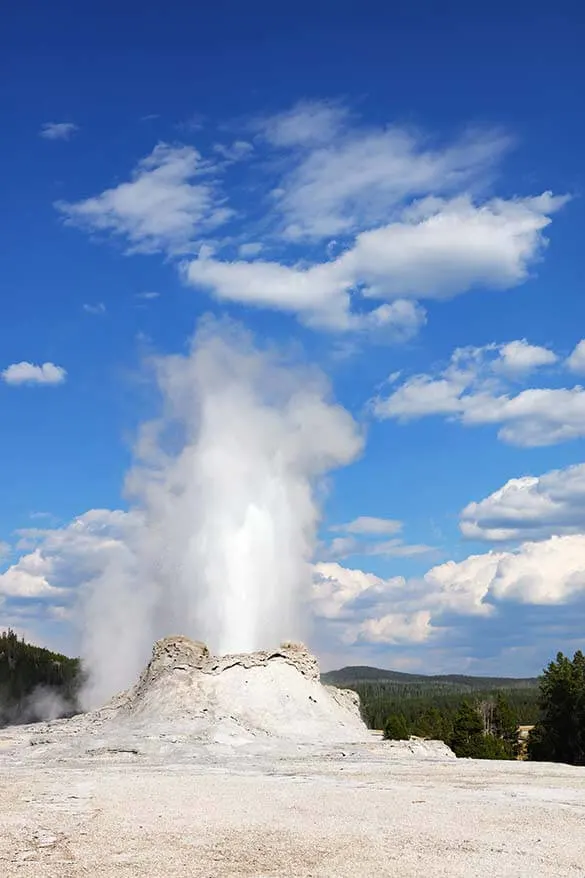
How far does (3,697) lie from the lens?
104500 millimetres

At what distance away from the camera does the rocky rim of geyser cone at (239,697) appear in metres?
43.8

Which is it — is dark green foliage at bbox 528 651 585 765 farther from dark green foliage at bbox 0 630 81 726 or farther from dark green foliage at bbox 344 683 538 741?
dark green foliage at bbox 0 630 81 726

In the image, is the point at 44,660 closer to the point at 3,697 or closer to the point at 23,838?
the point at 3,697

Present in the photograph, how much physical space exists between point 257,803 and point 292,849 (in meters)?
6.40

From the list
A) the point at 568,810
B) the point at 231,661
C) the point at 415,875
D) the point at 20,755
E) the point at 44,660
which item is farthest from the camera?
the point at 44,660

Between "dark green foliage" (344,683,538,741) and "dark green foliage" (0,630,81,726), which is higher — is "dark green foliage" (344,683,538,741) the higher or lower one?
the lower one

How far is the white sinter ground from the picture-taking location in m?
15.8

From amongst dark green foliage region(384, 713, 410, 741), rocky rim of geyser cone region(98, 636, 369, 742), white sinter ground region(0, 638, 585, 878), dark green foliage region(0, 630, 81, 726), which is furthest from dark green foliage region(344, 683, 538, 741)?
dark green foliage region(0, 630, 81, 726)

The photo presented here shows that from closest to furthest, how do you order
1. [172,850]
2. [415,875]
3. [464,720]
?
[415,875] → [172,850] → [464,720]

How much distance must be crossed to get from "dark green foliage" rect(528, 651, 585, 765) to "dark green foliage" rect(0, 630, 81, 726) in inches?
1758

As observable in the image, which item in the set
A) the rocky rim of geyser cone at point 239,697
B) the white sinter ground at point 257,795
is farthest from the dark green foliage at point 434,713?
the white sinter ground at point 257,795

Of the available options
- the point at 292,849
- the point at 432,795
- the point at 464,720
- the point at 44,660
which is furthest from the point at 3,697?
the point at 292,849

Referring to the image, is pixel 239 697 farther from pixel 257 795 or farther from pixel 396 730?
pixel 257 795

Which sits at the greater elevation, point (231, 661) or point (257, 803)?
point (231, 661)
